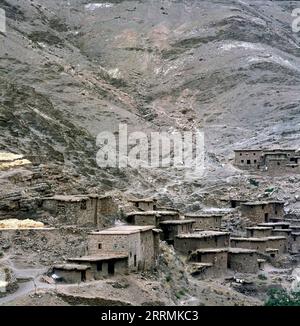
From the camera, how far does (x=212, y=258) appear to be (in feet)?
113

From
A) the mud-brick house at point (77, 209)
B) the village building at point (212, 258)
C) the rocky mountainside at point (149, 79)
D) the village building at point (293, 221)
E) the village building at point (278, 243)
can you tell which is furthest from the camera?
the rocky mountainside at point (149, 79)

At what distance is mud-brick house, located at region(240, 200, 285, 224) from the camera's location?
42.7 meters

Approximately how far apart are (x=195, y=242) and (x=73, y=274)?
34.2 feet

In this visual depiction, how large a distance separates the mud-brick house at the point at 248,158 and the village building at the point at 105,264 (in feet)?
92.0

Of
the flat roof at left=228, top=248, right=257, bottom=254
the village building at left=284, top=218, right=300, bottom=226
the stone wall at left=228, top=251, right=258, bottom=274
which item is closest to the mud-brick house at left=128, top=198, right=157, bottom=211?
the flat roof at left=228, top=248, right=257, bottom=254

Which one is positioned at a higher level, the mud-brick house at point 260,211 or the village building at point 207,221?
the mud-brick house at point 260,211

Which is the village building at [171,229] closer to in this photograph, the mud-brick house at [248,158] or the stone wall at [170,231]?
the stone wall at [170,231]

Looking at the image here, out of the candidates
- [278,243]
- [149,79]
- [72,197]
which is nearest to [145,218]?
[72,197]

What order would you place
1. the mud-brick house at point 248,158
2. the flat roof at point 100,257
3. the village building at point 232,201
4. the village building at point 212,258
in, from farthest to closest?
1. the mud-brick house at point 248,158
2. the village building at point 232,201
3. the village building at point 212,258
4. the flat roof at point 100,257

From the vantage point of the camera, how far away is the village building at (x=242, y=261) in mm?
35656

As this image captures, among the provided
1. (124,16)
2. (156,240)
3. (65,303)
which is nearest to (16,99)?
(156,240)

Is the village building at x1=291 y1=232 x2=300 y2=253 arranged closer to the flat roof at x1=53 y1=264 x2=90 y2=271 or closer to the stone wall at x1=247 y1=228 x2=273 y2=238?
the stone wall at x1=247 y1=228 x2=273 y2=238

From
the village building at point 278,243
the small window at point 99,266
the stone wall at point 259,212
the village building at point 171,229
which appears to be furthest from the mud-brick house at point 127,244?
the stone wall at point 259,212

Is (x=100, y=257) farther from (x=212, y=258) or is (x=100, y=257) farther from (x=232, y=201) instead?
(x=232, y=201)
